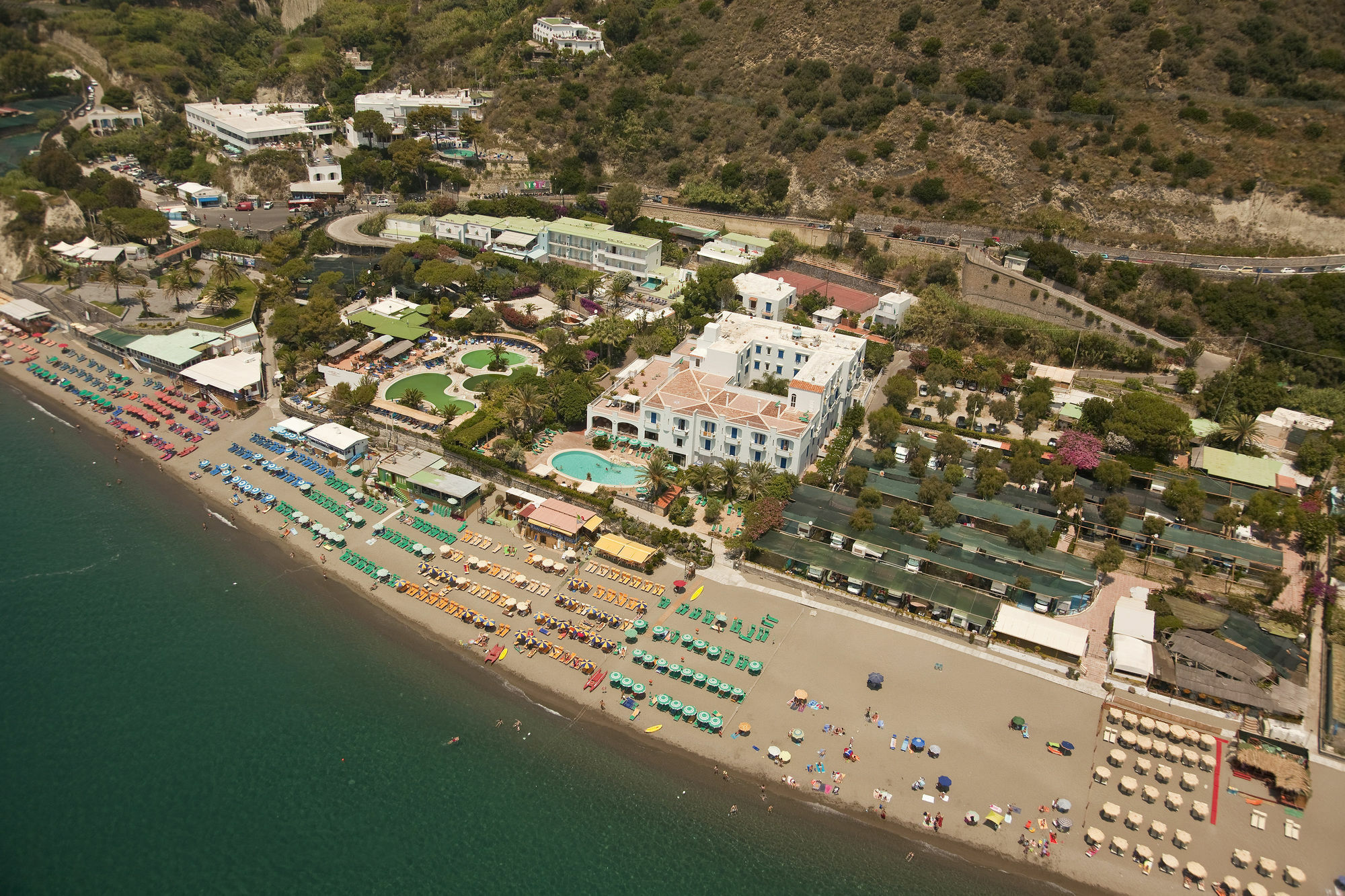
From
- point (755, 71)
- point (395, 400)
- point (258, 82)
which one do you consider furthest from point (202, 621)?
point (258, 82)

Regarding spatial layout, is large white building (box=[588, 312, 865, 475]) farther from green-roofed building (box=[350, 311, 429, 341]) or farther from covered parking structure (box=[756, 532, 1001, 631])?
green-roofed building (box=[350, 311, 429, 341])

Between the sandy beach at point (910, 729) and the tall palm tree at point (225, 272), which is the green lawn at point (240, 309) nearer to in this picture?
the tall palm tree at point (225, 272)

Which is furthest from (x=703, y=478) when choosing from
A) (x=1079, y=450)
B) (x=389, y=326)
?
(x=389, y=326)

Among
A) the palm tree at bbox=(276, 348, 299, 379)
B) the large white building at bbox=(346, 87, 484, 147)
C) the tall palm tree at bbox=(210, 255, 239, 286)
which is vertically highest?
the large white building at bbox=(346, 87, 484, 147)

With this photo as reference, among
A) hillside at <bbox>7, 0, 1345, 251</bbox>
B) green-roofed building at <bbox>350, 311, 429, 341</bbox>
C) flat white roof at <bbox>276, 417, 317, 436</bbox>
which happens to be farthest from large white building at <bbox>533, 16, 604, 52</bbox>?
flat white roof at <bbox>276, 417, 317, 436</bbox>

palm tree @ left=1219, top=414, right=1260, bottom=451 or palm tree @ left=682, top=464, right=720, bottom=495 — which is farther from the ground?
palm tree @ left=1219, top=414, right=1260, bottom=451

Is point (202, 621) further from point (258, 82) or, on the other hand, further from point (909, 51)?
point (258, 82)

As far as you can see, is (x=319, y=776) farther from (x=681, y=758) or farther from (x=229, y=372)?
(x=229, y=372)
